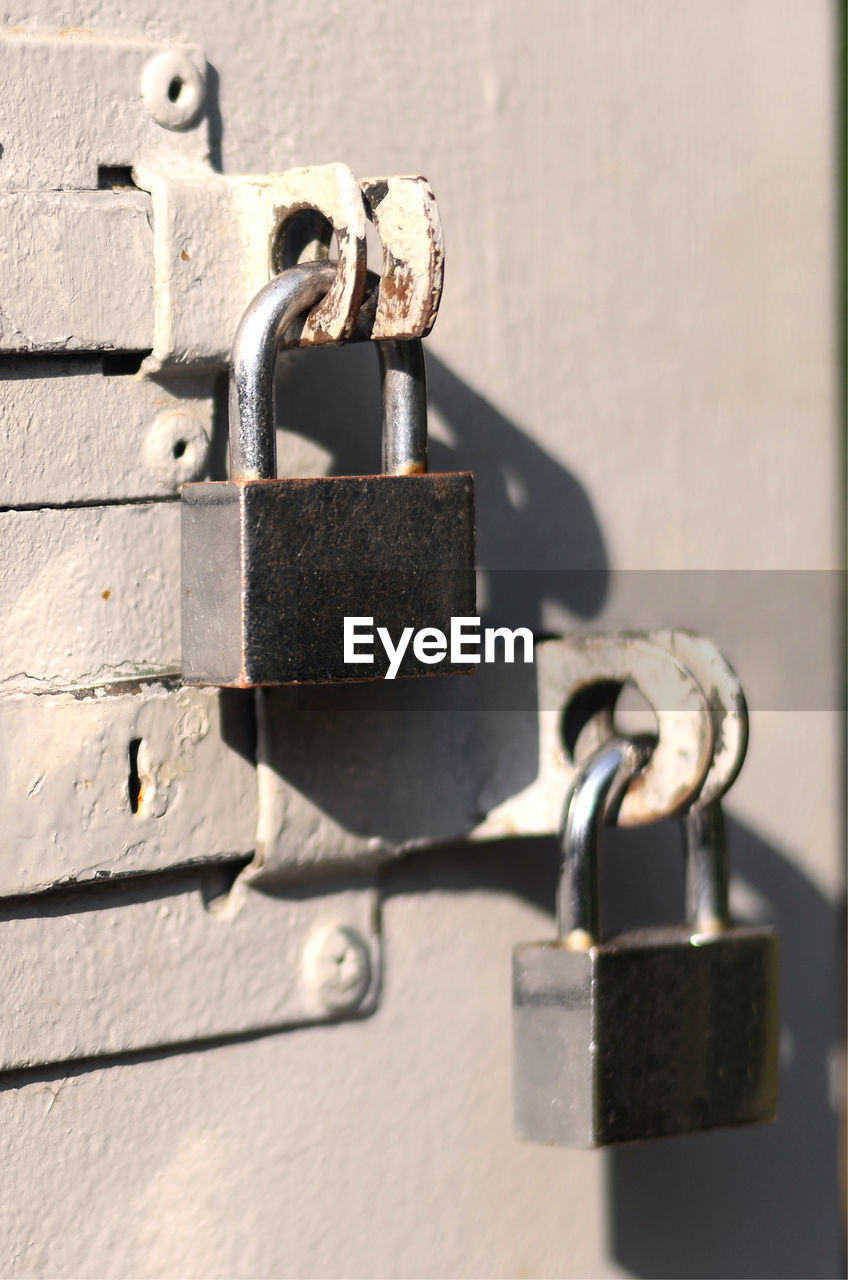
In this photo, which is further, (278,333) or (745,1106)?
(745,1106)

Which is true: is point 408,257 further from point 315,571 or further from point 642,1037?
point 642,1037

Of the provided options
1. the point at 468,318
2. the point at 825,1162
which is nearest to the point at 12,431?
the point at 468,318

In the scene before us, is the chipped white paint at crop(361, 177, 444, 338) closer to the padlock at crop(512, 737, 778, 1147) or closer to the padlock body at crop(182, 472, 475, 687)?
the padlock body at crop(182, 472, 475, 687)

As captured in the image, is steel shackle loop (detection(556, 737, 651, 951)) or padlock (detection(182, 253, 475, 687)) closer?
padlock (detection(182, 253, 475, 687))

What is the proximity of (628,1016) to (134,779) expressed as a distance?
23cm

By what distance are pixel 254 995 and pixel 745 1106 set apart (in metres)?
0.22

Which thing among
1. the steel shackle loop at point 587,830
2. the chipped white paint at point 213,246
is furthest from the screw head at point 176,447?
the steel shackle loop at point 587,830

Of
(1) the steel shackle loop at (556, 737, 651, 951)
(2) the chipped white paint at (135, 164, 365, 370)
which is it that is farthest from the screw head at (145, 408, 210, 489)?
(1) the steel shackle loop at (556, 737, 651, 951)

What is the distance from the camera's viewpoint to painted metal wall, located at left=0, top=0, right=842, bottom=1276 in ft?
2.16

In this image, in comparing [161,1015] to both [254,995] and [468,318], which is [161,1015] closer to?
[254,995]

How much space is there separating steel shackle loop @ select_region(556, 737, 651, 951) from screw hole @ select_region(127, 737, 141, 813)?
0.18 metres

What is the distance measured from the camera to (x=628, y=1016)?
65 cm

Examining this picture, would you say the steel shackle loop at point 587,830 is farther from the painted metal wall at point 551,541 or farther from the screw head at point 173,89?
the screw head at point 173,89

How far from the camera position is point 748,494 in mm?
812
